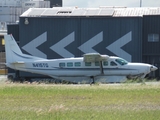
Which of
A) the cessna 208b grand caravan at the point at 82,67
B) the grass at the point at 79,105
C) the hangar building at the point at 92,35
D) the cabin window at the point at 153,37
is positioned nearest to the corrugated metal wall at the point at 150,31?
the hangar building at the point at 92,35

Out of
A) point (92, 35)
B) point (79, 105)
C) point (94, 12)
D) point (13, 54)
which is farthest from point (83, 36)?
point (79, 105)

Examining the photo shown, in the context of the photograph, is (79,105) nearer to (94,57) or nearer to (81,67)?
(94,57)

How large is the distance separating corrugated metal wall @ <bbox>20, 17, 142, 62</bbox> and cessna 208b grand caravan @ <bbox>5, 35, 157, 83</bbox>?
12.9 ft

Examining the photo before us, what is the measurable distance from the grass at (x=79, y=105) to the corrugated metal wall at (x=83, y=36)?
76.1 ft

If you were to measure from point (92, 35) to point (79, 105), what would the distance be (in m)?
28.1

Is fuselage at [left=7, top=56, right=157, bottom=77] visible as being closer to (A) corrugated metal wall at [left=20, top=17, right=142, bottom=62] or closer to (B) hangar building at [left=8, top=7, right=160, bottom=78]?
(B) hangar building at [left=8, top=7, right=160, bottom=78]

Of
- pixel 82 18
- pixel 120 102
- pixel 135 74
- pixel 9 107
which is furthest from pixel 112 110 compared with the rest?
pixel 82 18

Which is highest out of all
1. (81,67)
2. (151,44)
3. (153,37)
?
(153,37)

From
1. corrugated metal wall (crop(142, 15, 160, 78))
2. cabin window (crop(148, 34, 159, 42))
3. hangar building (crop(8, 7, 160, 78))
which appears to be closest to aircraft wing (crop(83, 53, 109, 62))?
hangar building (crop(8, 7, 160, 78))

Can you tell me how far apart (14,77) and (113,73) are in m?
11.2

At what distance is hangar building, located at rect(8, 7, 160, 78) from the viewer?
42.4m

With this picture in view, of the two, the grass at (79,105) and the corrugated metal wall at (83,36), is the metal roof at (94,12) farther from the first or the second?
the grass at (79,105)

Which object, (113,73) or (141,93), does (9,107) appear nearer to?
(141,93)

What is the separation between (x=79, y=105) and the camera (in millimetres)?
14992
